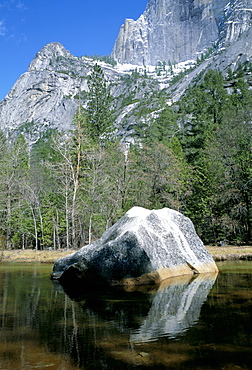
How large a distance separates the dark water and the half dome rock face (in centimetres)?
160

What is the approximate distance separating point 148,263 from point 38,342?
5.41 metres

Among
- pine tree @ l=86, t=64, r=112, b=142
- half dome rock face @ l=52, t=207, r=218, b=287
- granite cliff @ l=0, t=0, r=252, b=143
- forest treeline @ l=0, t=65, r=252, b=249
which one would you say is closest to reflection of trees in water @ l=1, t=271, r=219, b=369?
half dome rock face @ l=52, t=207, r=218, b=287

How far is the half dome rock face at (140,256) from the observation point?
→ 9.06 meters

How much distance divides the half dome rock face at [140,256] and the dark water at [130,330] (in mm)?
1601

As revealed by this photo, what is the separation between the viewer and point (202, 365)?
3010 mm

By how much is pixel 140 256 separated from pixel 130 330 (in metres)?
4.65

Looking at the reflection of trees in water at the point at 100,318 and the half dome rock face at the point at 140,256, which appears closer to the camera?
the reflection of trees in water at the point at 100,318

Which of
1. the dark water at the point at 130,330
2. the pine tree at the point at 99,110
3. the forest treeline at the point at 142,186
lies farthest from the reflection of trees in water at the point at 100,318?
the pine tree at the point at 99,110

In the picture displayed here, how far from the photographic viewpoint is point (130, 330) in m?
4.32

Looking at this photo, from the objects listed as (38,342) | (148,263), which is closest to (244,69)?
(148,263)

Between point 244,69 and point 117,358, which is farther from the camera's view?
point 244,69

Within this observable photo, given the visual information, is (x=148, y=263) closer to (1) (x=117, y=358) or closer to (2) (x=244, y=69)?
(1) (x=117, y=358)

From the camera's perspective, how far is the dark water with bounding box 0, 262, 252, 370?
322 centimetres

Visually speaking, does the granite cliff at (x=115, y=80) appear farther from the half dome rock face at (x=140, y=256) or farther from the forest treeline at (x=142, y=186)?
the half dome rock face at (x=140, y=256)
